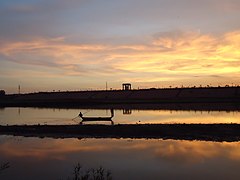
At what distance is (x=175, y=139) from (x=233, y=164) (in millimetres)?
9376

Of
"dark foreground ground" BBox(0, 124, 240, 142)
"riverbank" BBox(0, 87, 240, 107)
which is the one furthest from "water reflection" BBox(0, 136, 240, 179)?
"riverbank" BBox(0, 87, 240, 107)

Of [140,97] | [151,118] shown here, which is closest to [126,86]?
[140,97]

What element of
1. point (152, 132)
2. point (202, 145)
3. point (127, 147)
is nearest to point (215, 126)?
point (152, 132)

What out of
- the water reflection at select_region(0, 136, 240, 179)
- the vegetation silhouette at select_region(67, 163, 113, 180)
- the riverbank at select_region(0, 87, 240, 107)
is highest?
the riverbank at select_region(0, 87, 240, 107)

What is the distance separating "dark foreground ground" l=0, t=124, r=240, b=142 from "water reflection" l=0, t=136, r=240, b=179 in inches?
97.4

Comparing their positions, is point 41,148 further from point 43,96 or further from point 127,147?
point 43,96

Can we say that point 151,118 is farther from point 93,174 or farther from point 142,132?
point 93,174

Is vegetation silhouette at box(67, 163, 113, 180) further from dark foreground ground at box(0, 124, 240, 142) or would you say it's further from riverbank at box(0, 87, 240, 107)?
riverbank at box(0, 87, 240, 107)

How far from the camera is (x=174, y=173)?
15.4 m

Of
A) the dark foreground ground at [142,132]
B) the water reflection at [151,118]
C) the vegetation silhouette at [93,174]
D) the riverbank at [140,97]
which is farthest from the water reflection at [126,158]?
the riverbank at [140,97]

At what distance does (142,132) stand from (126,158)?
11.2 m

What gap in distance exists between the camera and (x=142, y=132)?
30.3 m

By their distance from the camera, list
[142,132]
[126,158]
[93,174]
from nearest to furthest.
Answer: [93,174]
[126,158]
[142,132]

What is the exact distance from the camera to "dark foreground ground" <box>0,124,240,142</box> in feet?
91.5
